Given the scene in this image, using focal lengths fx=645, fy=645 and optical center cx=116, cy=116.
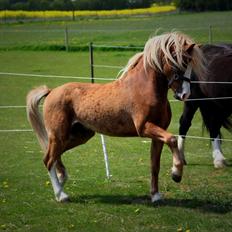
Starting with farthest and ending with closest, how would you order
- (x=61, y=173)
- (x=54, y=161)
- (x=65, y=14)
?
(x=65, y=14) < (x=61, y=173) < (x=54, y=161)

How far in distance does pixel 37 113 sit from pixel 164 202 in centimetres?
197

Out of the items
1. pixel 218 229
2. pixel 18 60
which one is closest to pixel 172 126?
pixel 218 229

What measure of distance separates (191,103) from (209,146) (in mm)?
1602

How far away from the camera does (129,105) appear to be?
24.1 feet

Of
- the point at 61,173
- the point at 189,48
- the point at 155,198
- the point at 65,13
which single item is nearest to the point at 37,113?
the point at 61,173

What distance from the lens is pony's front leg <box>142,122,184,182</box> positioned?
22.8 feet

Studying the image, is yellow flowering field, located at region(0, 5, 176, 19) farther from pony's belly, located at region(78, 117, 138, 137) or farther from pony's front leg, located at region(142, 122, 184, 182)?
pony's front leg, located at region(142, 122, 184, 182)

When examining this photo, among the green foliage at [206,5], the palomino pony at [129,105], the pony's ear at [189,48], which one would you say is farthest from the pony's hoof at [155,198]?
the green foliage at [206,5]

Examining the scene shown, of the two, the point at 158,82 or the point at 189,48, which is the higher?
the point at 189,48

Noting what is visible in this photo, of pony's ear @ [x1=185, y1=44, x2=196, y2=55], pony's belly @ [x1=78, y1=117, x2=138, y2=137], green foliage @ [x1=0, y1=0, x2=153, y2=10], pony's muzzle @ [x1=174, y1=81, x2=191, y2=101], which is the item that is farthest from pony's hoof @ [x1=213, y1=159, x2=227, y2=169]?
green foliage @ [x1=0, y1=0, x2=153, y2=10]

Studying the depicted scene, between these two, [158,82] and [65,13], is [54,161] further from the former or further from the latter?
[65,13]

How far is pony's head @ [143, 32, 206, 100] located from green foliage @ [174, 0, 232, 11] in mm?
47364

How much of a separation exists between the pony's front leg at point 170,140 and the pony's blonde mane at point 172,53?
65 cm

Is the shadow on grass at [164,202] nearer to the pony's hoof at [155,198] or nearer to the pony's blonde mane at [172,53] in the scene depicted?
the pony's hoof at [155,198]
